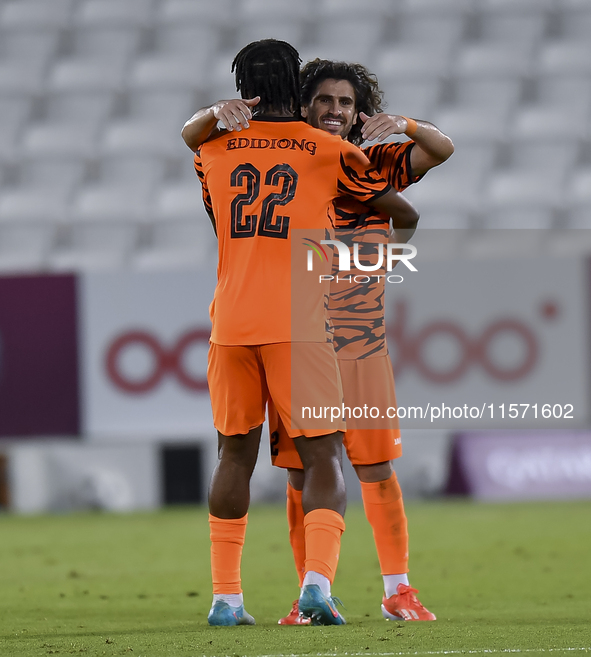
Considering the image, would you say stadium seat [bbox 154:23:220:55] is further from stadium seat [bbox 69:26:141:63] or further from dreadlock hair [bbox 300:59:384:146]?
dreadlock hair [bbox 300:59:384:146]

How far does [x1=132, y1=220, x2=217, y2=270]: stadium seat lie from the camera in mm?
9938

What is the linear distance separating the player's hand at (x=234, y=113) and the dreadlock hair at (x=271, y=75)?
78 mm

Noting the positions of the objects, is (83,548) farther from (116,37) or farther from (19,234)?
(116,37)

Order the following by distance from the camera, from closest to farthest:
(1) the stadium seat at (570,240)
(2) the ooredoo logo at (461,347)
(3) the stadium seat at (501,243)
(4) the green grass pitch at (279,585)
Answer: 1. (4) the green grass pitch at (279,585)
2. (2) the ooredoo logo at (461,347)
3. (1) the stadium seat at (570,240)
4. (3) the stadium seat at (501,243)

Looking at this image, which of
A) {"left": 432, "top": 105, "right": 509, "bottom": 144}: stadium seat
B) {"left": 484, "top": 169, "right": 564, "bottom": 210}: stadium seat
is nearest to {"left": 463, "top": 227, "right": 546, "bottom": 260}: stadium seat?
{"left": 484, "top": 169, "right": 564, "bottom": 210}: stadium seat

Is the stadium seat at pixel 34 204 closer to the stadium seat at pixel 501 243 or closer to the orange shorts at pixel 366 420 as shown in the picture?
the stadium seat at pixel 501 243

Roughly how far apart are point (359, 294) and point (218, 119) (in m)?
0.71

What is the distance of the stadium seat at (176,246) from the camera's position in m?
9.94

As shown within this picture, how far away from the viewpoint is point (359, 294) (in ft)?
10.2

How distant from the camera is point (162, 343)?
23.5 feet

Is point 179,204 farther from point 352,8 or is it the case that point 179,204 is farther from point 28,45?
point 352,8

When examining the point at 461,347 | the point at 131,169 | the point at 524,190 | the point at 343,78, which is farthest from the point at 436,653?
the point at 131,169

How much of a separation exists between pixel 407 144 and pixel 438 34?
866 centimetres

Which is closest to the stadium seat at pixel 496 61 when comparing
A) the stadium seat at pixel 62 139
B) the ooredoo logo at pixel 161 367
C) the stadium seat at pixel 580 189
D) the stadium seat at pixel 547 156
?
the stadium seat at pixel 547 156
